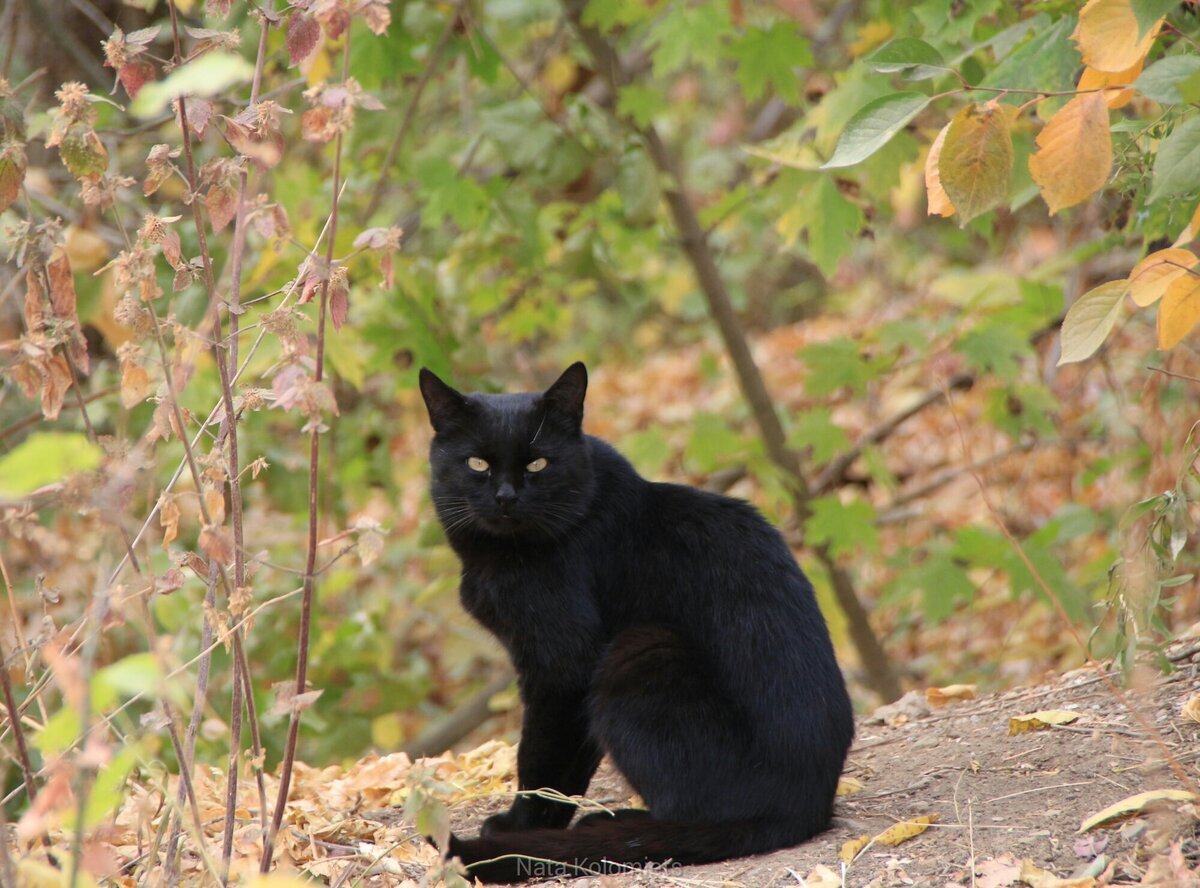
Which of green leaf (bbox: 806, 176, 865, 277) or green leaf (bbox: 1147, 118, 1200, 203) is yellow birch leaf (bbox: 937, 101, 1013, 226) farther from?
green leaf (bbox: 806, 176, 865, 277)

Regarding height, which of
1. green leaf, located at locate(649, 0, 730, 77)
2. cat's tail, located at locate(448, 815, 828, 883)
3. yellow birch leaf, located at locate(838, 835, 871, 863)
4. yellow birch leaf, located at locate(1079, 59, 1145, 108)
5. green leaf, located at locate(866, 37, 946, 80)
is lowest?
yellow birch leaf, located at locate(838, 835, 871, 863)

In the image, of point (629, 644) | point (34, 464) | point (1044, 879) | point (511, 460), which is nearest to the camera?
point (34, 464)

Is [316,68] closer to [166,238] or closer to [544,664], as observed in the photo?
[166,238]

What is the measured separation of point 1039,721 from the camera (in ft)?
9.93

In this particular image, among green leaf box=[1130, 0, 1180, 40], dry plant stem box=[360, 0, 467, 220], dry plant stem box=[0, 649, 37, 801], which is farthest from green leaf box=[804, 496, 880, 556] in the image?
dry plant stem box=[0, 649, 37, 801]

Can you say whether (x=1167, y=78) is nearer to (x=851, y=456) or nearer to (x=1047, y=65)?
(x=1047, y=65)

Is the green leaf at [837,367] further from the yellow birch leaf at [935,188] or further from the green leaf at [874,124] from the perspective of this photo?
the green leaf at [874,124]

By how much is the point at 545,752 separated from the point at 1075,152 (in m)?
1.90

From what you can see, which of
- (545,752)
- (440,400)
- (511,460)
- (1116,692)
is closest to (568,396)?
(511,460)

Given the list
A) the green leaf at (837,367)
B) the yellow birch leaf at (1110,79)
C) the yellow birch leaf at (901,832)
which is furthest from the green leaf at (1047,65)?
the green leaf at (837,367)

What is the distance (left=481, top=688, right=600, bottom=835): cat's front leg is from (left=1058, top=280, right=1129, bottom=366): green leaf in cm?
150

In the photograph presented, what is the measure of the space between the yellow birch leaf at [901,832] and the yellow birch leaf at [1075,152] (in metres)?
1.35

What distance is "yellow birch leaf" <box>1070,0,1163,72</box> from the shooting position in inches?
74.7

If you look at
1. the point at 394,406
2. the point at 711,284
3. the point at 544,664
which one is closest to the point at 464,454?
the point at 544,664
